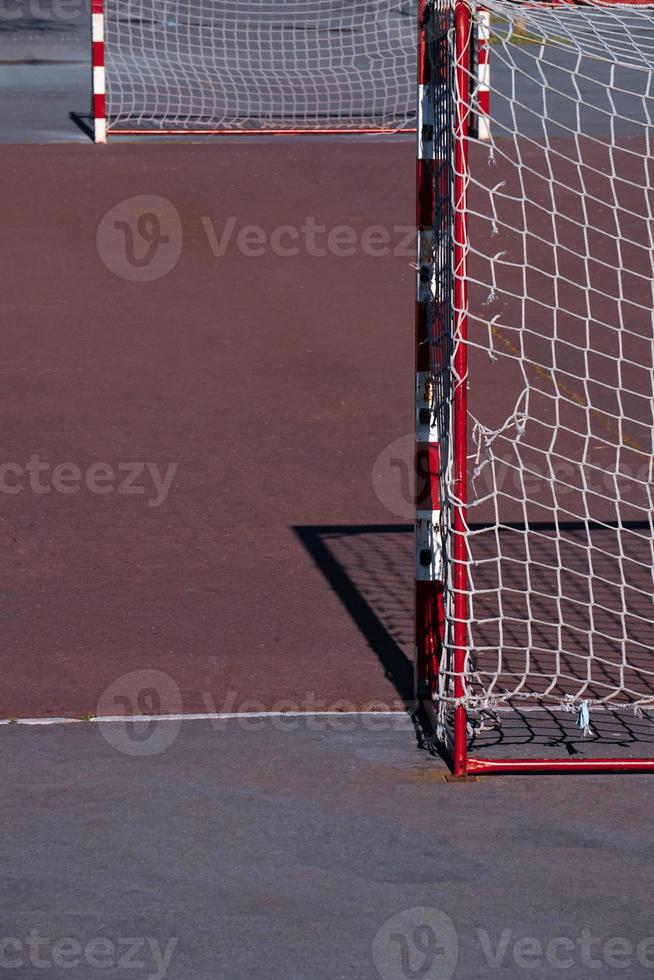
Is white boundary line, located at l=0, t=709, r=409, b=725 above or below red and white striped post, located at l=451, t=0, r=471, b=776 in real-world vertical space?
below

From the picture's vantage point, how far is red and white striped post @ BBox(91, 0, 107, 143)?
14672 mm

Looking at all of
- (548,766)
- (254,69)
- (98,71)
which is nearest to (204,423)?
(548,766)

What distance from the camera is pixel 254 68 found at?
18.7 m

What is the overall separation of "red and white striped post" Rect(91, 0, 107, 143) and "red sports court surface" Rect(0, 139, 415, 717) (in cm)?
50

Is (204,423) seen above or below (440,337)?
below

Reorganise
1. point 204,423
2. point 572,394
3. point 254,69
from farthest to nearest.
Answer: point 254,69 < point 572,394 < point 204,423

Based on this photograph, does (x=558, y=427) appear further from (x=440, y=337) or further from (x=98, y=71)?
(x=98, y=71)

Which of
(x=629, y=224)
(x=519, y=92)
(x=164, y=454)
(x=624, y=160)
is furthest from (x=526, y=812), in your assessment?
(x=519, y=92)

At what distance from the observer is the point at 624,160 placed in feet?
48.1

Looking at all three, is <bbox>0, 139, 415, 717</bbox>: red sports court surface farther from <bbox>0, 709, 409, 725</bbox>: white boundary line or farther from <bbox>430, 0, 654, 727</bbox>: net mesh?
<bbox>430, 0, 654, 727</bbox>: net mesh

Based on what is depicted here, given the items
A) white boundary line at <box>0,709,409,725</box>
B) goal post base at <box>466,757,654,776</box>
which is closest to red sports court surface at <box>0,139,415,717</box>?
white boundary line at <box>0,709,409,725</box>

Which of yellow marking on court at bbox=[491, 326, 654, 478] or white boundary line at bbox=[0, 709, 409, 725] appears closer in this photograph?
white boundary line at bbox=[0, 709, 409, 725]

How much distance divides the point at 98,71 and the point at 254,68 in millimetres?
4186

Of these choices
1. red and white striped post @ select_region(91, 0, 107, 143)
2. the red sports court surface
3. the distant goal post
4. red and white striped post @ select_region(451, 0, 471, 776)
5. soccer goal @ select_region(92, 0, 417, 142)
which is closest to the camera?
red and white striped post @ select_region(451, 0, 471, 776)
